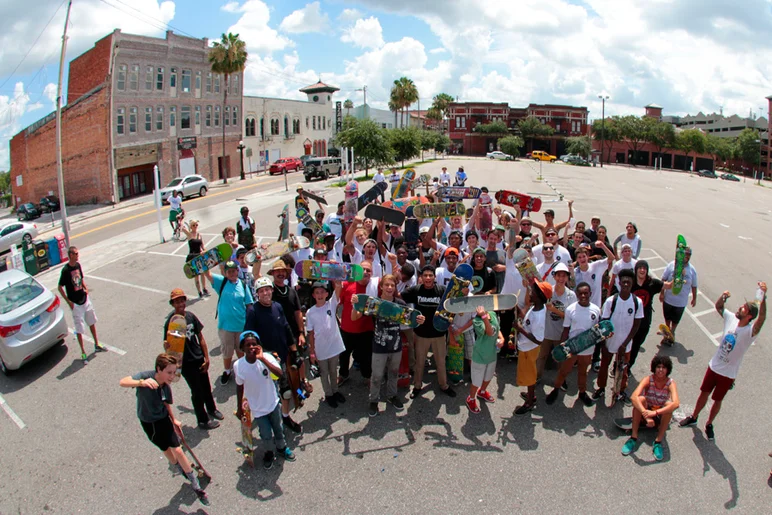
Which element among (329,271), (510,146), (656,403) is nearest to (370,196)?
(329,271)

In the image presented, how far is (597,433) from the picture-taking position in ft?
18.1

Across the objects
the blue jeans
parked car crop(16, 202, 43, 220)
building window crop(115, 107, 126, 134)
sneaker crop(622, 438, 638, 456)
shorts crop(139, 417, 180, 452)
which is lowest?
parked car crop(16, 202, 43, 220)

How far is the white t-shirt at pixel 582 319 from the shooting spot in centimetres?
585

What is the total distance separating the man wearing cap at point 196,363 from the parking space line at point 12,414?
2238mm

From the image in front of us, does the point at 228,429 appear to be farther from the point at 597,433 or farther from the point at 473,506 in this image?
the point at 597,433

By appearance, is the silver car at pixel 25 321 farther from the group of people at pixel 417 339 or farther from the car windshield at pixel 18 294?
the group of people at pixel 417 339

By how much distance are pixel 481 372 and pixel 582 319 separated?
53.4 inches

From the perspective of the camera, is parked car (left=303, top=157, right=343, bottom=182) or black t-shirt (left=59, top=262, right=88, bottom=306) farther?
parked car (left=303, top=157, right=343, bottom=182)

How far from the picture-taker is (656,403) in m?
5.29

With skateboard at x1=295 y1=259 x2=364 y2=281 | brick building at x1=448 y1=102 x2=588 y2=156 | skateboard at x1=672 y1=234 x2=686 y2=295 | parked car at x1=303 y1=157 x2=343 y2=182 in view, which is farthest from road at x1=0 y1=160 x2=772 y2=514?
brick building at x1=448 y1=102 x2=588 y2=156

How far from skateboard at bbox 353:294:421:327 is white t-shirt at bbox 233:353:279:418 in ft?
4.03

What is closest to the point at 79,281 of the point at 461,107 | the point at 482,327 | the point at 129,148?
the point at 482,327

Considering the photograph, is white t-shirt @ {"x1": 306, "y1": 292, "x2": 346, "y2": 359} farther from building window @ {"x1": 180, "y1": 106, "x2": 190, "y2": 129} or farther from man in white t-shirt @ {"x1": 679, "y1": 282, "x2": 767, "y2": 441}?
building window @ {"x1": 180, "y1": 106, "x2": 190, "y2": 129}

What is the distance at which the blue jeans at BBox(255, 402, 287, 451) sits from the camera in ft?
16.1
